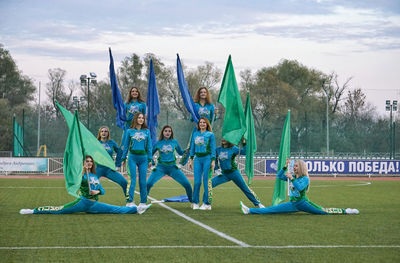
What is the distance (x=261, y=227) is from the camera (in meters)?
9.03

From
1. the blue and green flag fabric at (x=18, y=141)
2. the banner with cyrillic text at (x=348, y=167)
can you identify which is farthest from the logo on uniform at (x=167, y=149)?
the blue and green flag fabric at (x=18, y=141)

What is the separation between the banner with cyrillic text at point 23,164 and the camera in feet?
100

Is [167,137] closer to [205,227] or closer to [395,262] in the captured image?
[205,227]

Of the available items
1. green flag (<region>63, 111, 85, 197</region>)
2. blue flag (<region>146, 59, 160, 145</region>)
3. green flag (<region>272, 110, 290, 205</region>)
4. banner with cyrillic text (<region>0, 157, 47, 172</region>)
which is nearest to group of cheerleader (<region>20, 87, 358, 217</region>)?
green flag (<region>272, 110, 290, 205</region>)

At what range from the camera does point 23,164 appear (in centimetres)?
3055

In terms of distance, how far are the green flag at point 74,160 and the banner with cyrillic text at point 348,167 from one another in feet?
70.0

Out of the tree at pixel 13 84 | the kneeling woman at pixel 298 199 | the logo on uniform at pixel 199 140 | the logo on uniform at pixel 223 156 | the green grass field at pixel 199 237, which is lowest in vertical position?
the green grass field at pixel 199 237

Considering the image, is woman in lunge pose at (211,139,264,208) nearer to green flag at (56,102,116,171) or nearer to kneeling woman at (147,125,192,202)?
kneeling woman at (147,125,192,202)

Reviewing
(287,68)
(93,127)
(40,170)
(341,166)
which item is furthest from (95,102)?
(341,166)

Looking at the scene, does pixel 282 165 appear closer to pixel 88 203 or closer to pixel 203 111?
pixel 203 111

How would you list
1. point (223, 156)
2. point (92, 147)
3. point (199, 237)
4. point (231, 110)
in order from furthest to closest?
point (231, 110) → point (223, 156) → point (92, 147) → point (199, 237)

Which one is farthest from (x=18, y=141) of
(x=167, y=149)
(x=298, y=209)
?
(x=298, y=209)

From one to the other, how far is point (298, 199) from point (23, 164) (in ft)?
74.2

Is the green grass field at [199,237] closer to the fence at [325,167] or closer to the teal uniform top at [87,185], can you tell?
the teal uniform top at [87,185]
